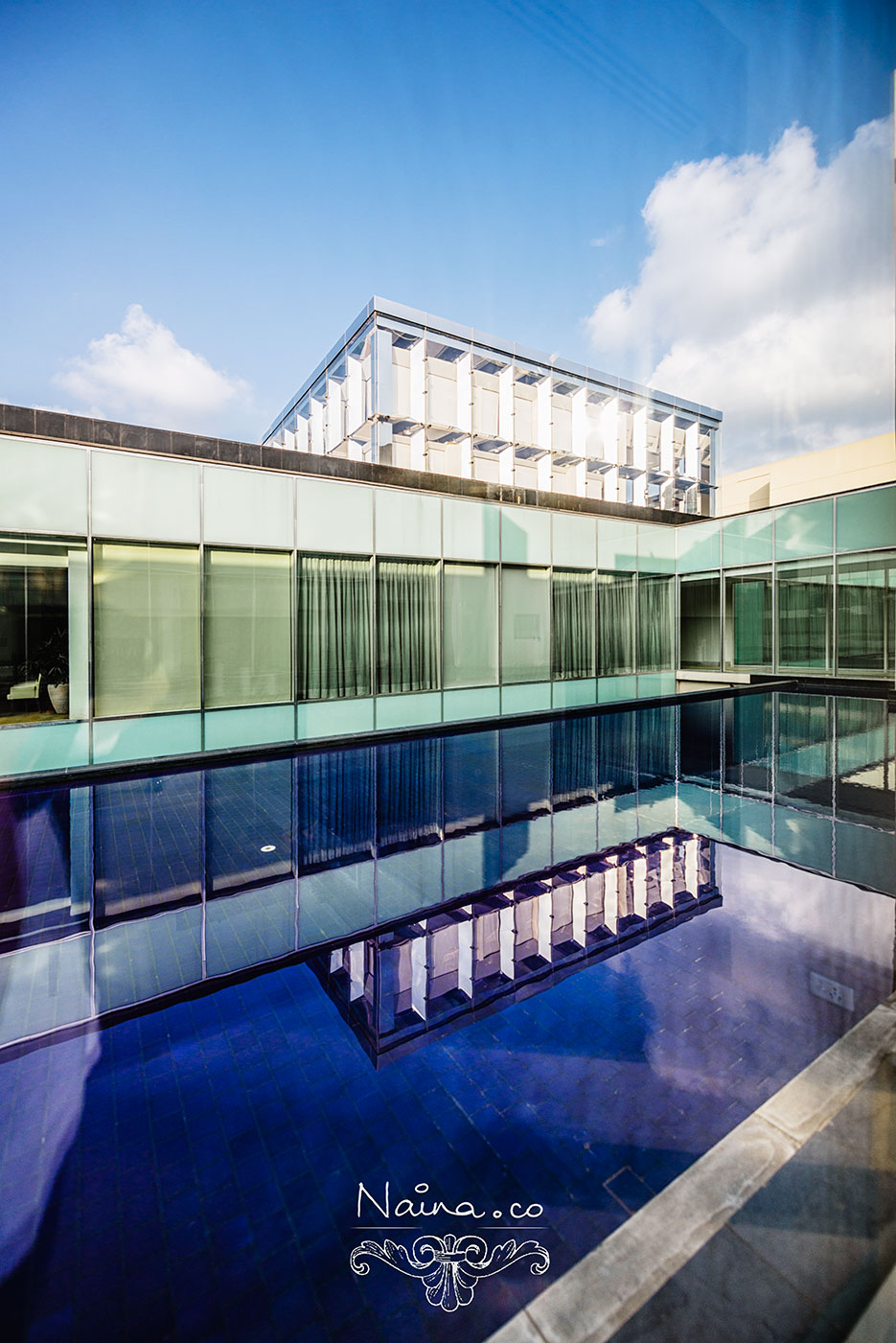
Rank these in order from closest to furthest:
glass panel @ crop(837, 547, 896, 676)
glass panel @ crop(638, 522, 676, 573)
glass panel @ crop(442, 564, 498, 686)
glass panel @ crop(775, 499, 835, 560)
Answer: glass panel @ crop(442, 564, 498, 686), glass panel @ crop(837, 547, 896, 676), glass panel @ crop(775, 499, 835, 560), glass panel @ crop(638, 522, 676, 573)

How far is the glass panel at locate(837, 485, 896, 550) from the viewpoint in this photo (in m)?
11.0

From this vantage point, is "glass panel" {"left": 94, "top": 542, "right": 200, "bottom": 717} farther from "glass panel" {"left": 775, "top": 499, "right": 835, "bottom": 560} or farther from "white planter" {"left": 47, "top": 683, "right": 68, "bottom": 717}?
"glass panel" {"left": 775, "top": 499, "right": 835, "bottom": 560}

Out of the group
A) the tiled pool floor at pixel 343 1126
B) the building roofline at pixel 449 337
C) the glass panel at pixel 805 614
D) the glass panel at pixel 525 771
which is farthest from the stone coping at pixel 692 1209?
the building roofline at pixel 449 337

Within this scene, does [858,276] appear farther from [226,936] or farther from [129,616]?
[129,616]

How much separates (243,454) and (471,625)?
4344 millimetres

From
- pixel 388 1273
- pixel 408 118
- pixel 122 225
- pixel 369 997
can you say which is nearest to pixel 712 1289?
pixel 388 1273

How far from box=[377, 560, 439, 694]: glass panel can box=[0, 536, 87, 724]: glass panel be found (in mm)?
3982

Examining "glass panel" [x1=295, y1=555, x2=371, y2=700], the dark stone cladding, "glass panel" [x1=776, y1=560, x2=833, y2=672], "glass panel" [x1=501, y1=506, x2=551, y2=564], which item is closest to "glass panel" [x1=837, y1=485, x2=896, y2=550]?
"glass panel" [x1=776, y1=560, x2=833, y2=672]

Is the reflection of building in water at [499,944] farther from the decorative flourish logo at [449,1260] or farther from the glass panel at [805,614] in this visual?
the glass panel at [805,614]

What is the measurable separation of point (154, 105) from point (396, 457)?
19.4m

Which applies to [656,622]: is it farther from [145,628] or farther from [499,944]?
[499,944]

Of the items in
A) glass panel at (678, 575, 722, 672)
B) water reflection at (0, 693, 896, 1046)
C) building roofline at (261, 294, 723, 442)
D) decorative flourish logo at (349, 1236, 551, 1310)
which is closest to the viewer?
decorative flourish logo at (349, 1236, 551, 1310)

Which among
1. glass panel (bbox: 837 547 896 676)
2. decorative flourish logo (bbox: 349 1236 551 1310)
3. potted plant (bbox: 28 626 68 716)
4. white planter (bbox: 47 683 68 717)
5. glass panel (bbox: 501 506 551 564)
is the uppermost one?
glass panel (bbox: 501 506 551 564)

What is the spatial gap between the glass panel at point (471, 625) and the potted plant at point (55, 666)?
530 centimetres
